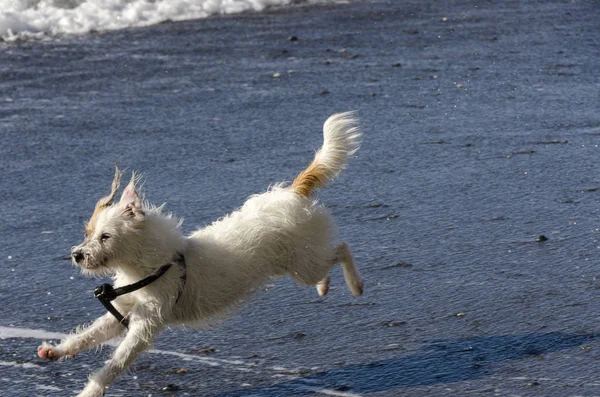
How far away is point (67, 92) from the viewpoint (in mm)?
9852

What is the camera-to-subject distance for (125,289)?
459cm

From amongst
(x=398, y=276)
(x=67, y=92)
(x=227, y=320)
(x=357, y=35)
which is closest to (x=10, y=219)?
(x=227, y=320)

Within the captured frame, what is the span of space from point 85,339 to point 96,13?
8.71m

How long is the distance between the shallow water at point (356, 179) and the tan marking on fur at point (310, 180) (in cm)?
57

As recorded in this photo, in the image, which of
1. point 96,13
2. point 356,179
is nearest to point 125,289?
point 356,179

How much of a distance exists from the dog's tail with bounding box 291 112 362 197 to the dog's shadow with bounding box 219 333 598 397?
1.16m

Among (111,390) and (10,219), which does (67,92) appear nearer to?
(10,219)

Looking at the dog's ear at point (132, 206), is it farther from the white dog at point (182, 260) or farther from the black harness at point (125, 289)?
the black harness at point (125, 289)

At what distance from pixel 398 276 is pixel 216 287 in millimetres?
1233

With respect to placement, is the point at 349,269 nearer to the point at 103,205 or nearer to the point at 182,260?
the point at 182,260

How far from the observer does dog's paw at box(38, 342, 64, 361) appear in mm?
4535

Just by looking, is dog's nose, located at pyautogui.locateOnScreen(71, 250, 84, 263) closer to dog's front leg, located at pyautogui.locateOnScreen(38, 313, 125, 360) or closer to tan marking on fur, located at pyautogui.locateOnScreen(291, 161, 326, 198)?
dog's front leg, located at pyautogui.locateOnScreen(38, 313, 125, 360)

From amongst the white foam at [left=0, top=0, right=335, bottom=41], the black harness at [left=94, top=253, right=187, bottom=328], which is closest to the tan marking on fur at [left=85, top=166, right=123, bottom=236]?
the black harness at [left=94, top=253, right=187, bottom=328]

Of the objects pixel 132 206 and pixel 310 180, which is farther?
pixel 310 180
